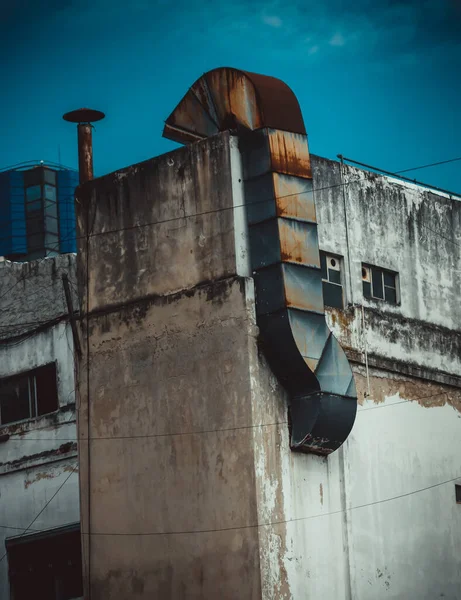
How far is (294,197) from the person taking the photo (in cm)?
2406

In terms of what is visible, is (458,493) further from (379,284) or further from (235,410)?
(235,410)

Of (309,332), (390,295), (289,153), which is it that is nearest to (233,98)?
(289,153)

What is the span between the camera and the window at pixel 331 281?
84.8ft

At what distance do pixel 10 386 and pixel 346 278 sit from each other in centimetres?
913

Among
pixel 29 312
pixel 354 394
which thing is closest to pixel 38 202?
pixel 29 312

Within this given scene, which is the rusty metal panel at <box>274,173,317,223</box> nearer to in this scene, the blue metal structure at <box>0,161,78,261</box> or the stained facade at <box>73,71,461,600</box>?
the stained facade at <box>73,71,461,600</box>

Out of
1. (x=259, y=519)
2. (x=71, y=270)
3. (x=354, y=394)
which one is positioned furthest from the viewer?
(x=71, y=270)

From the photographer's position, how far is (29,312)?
3147cm

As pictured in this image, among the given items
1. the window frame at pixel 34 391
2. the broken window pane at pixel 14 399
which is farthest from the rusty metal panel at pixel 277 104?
the broken window pane at pixel 14 399

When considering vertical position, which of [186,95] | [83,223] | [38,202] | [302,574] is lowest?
[302,574]

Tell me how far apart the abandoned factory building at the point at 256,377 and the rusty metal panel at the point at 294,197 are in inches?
1.5

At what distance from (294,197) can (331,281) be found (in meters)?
2.56

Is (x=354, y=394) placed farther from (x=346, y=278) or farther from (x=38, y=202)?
(x=38, y=202)

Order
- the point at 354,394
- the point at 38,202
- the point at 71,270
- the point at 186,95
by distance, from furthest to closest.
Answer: the point at 38,202 → the point at 71,270 → the point at 186,95 → the point at 354,394
